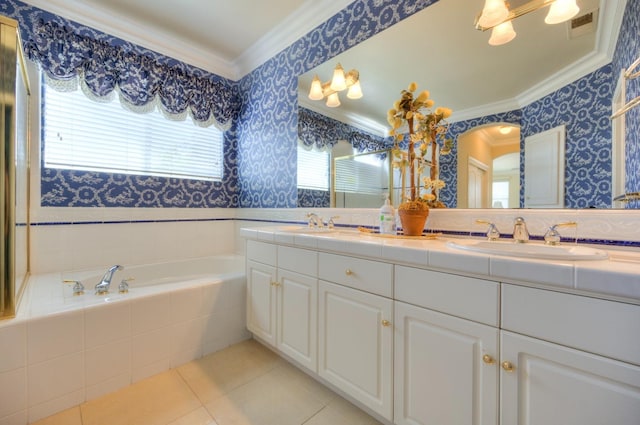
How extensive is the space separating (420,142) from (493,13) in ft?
2.13

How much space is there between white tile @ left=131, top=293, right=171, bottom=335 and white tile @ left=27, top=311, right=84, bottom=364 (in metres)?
0.23

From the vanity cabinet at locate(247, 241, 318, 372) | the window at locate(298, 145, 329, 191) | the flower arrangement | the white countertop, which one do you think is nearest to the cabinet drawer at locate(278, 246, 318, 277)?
the vanity cabinet at locate(247, 241, 318, 372)

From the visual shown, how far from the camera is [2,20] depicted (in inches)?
49.1

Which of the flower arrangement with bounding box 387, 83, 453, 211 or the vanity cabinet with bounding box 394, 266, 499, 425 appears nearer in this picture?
the vanity cabinet with bounding box 394, 266, 499, 425

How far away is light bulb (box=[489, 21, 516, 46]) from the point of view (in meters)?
1.26

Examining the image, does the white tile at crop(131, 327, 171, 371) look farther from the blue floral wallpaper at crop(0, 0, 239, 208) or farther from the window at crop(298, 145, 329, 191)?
the window at crop(298, 145, 329, 191)

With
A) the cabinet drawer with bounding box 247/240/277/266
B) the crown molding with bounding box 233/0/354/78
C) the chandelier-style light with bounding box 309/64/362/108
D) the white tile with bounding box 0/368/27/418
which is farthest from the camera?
the crown molding with bounding box 233/0/354/78

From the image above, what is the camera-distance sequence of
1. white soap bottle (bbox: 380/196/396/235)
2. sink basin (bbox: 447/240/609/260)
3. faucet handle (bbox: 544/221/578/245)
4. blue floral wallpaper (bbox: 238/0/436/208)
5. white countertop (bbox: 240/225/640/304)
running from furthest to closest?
blue floral wallpaper (bbox: 238/0/436/208)
white soap bottle (bbox: 380/196/396/235)
faucet handle (bbox: 544/221/578/245)
sink basin (bbox: 447/240/609/260)
white countertop (bbox: 240/225/640/304)

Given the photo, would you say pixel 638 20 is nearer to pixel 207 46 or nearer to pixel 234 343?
pixel 234 343

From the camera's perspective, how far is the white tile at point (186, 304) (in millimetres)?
1690

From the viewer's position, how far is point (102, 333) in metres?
1.44

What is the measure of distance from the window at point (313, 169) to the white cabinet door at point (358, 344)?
1.02 metres

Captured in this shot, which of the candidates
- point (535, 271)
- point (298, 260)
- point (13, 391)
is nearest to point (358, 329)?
point (298, 260)

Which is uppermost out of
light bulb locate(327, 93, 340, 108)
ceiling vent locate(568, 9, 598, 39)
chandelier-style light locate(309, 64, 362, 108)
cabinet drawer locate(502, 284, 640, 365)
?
chandelier-style light locate(309, 64, 362, 108)
